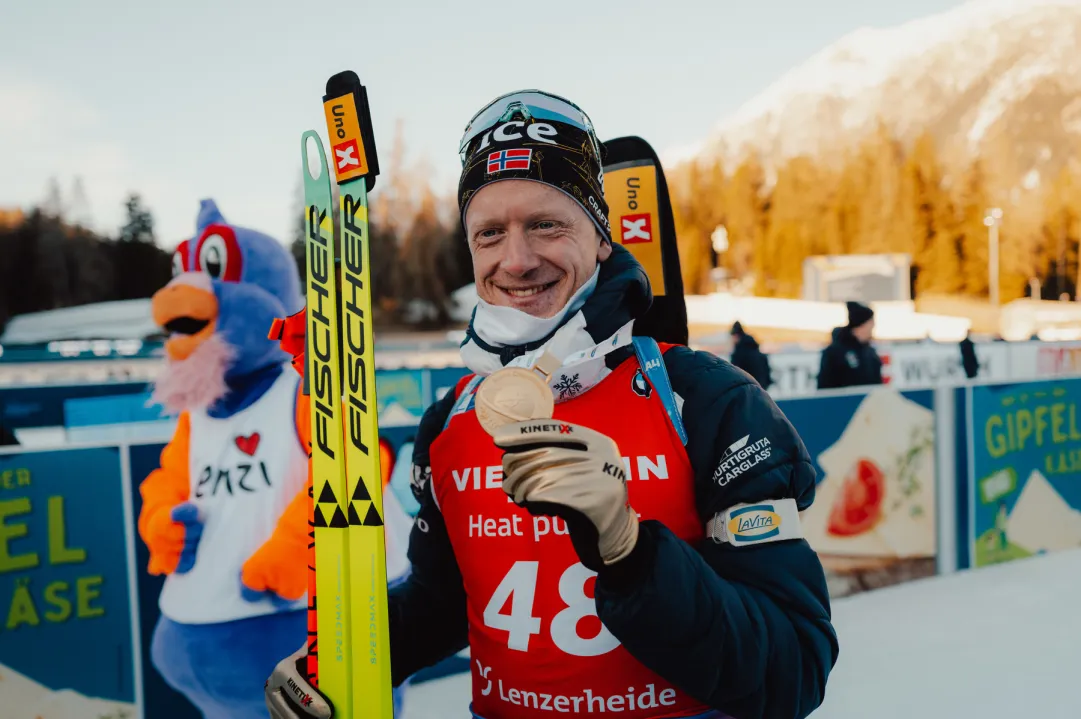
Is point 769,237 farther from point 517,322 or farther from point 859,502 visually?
point 517,322

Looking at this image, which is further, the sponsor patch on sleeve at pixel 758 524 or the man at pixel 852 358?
the man at pixel 852 358

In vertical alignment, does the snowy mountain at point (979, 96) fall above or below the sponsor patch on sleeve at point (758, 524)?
above

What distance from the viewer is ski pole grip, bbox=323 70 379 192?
1.51 meters

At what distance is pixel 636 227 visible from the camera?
189 centimetres

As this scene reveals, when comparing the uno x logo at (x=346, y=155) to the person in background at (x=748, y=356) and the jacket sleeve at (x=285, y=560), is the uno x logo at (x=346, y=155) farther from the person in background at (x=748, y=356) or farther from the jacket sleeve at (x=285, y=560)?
the person in background at (x=748, y=356)

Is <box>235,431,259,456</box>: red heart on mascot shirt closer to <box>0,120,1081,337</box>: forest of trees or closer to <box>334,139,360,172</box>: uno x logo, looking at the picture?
<box>334,139,360,172</box>: uno x logo

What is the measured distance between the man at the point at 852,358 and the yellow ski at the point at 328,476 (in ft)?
20.3

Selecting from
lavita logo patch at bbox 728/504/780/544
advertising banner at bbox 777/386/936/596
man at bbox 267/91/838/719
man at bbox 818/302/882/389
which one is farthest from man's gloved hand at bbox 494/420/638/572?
man at bbox 818/302/882/389

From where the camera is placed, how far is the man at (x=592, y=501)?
1.11 meters

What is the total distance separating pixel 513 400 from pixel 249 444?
217cm

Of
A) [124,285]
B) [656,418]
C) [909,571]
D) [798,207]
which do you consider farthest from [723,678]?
[798,207]

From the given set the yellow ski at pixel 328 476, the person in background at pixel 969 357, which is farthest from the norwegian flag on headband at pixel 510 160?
the person in background at pixel 969 357

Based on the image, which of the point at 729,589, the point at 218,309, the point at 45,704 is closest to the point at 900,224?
the point at 218,309

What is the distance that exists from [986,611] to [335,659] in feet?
16.6
